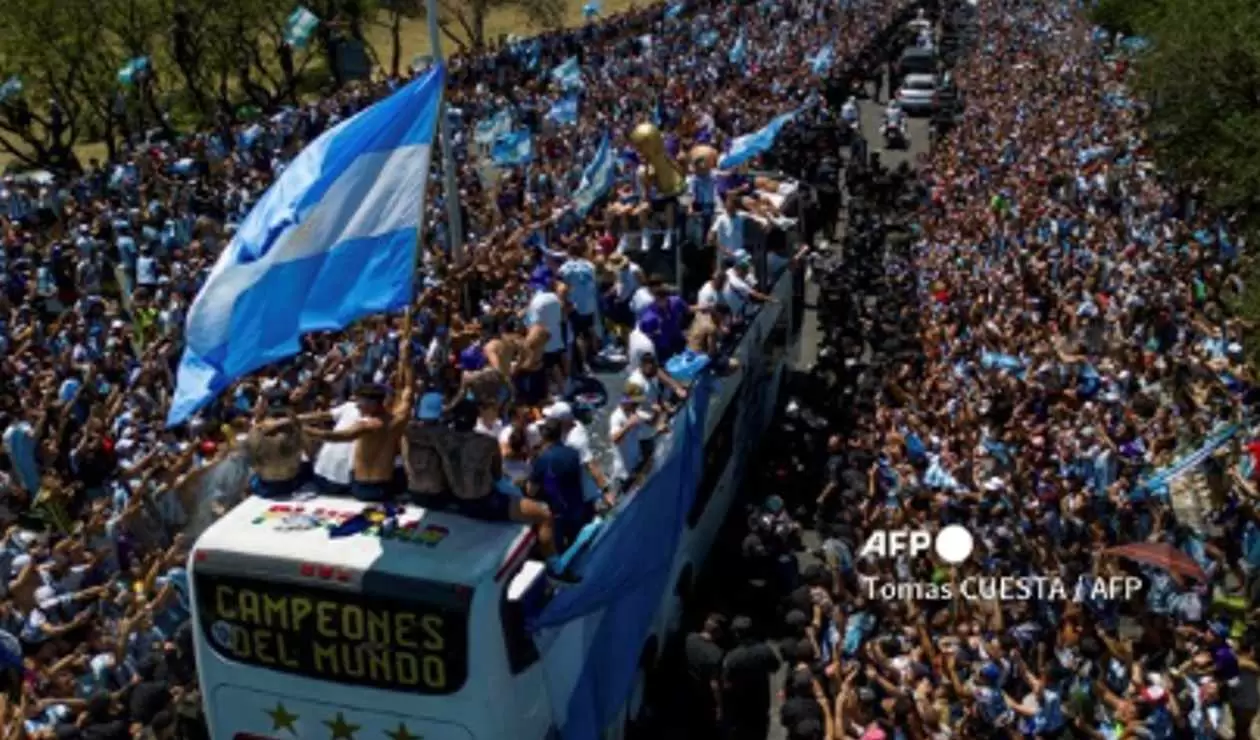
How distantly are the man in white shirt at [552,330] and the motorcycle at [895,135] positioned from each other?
21166mm

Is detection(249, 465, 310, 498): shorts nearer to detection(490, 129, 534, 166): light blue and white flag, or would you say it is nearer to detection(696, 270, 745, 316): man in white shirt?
detection(696, 270, 745, 316): man in white shirt

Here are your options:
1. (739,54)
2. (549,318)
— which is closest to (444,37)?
(739,54)

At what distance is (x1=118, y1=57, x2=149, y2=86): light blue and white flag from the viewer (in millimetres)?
29594

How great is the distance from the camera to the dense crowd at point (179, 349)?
895 cm

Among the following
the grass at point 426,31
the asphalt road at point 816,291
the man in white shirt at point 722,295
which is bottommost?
the asphalt road at point 816,291

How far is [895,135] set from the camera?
31.5 metres

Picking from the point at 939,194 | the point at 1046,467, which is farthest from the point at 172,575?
the point at 939,194

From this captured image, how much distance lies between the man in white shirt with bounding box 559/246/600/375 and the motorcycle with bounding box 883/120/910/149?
66.3 feet

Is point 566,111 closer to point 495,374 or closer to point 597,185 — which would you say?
point 597,185

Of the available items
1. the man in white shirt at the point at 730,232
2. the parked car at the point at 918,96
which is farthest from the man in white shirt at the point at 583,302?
the parked car at the point at 918,96

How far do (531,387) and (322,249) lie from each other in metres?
2.90

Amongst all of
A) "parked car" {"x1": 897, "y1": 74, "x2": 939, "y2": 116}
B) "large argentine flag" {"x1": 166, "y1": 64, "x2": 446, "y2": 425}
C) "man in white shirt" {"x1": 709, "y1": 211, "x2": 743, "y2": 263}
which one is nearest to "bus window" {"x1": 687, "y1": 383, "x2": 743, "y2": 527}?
"man in white shirt" {"x1": 709, "y1": 211, "x2": 743, "y2": 263}

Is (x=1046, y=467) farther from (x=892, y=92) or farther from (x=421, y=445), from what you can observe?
(x=892, y=92)

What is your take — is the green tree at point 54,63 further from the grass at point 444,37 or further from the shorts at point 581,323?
the grass at point 444,37
